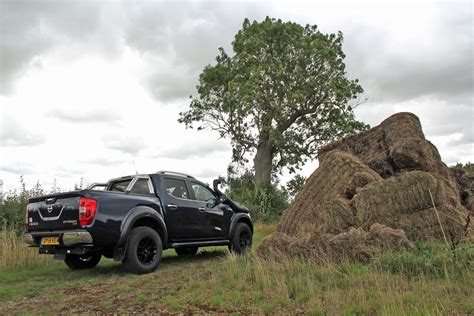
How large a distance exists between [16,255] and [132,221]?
341 centimetres

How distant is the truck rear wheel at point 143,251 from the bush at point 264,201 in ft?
46.5

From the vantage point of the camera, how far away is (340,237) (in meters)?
7.08

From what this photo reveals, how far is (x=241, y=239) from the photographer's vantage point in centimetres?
1089

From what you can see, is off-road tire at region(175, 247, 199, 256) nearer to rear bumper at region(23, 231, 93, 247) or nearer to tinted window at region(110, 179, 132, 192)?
tinted window at region(110, 179, 132, 192)

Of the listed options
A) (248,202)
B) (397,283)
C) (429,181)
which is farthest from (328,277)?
(248,202)

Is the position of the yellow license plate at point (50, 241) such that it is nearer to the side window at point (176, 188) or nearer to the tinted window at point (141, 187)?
the tinted window at point (141, 187)

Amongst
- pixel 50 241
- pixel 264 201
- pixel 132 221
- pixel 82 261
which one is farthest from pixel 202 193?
pixel 264 201

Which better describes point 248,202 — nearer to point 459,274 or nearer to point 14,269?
point 14,269

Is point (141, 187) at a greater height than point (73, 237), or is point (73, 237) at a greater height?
point (141, 187)

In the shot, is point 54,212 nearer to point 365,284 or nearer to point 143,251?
point 143,251

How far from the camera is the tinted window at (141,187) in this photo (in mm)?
8992

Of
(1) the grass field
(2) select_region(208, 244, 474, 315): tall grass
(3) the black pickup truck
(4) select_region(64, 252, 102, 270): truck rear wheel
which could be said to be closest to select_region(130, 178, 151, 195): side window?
(3) the black pickup truck

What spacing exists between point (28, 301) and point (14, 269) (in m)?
3.36

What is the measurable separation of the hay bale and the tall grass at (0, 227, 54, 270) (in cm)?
499
